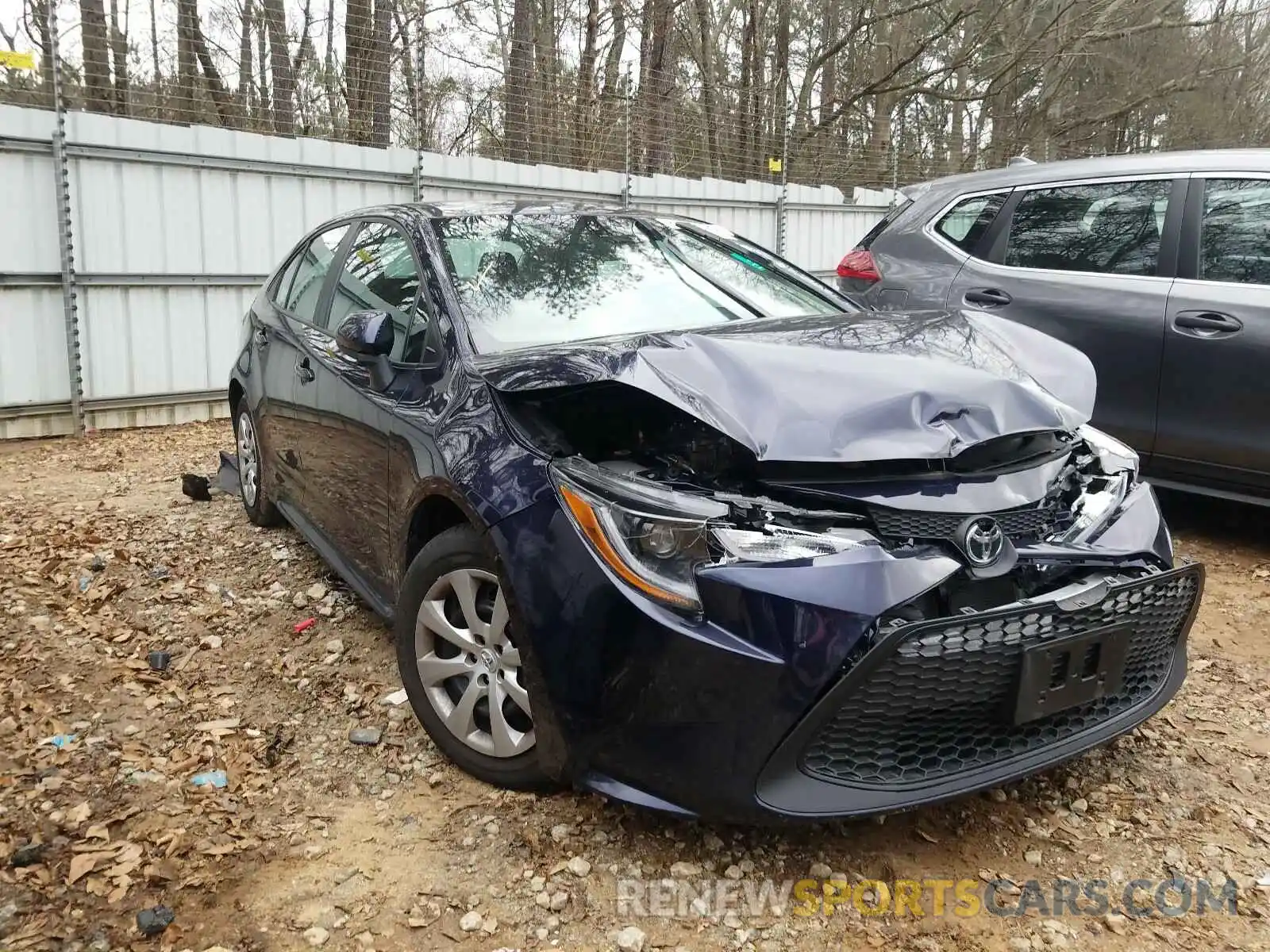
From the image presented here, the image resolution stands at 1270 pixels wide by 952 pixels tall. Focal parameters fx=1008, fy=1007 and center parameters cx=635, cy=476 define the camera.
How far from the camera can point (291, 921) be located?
212 centimetres

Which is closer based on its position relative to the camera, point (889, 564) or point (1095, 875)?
point (889, 564)

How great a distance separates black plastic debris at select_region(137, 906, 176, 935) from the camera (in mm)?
2096

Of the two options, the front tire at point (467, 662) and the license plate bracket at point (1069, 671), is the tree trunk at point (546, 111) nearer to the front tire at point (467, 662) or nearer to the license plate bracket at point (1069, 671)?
the front tire at point (467, 662)

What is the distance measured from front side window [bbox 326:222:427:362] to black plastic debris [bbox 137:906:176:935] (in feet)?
5.13

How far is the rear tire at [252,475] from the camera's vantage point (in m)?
4.70

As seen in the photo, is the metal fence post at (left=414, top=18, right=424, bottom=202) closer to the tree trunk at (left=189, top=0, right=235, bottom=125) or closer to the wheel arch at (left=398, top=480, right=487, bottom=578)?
the tree trunk at (left=189, top=0, right=235, bottom=125)

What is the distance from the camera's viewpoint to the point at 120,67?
25.1ft

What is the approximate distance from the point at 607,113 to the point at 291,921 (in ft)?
30.2

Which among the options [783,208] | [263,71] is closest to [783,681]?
[783,208]

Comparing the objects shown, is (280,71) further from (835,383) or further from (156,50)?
(835,383)

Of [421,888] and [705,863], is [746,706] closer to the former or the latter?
[705,863]

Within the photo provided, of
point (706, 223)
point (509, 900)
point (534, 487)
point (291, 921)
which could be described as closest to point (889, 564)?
point (534, 487)

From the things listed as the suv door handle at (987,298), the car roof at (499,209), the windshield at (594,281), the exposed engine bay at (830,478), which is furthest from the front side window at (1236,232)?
the car roof at (499,209)

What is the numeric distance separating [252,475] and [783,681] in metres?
3.60
